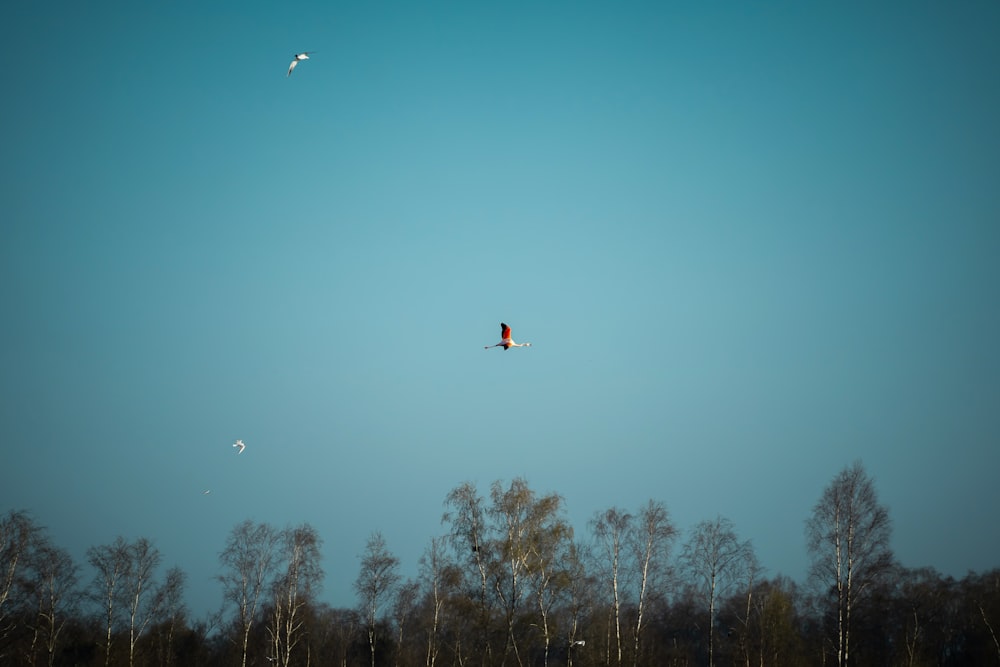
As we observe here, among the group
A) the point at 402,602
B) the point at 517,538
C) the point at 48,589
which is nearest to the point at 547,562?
the point at 517,538

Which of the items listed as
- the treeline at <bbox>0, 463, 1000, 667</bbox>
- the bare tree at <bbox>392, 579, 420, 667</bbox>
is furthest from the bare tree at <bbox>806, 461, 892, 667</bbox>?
the bare tree at <bbox>392, 579, 420, 667</bbox>

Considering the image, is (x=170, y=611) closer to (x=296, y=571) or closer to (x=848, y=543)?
(x=296, y=571)

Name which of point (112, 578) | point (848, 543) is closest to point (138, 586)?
point (112, 578)

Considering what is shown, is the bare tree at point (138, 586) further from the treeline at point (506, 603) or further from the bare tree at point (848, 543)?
the bare tree at point (848, 543)

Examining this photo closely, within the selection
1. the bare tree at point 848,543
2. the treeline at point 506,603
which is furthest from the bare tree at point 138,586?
the bare tree at point 848,543

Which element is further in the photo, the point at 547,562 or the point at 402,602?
the point at 402,602

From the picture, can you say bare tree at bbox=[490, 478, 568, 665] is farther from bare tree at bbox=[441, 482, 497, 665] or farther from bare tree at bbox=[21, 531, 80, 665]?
bare tree at bbox=[21, 531, 80, 665]

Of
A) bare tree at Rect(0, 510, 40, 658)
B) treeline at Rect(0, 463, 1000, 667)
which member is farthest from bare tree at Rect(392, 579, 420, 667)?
bare tree at Rect(0, 510, 40, 658)

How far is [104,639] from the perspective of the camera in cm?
5594

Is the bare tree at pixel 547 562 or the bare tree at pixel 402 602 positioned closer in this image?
the bare tree at pixel 547 562

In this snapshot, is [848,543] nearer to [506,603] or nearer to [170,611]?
[506,603]

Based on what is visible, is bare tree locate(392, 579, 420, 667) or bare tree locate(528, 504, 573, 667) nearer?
bare tree locate(528, 504, 573, 667)

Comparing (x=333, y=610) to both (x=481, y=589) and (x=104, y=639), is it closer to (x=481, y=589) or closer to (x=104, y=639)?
(x=104, y=639)

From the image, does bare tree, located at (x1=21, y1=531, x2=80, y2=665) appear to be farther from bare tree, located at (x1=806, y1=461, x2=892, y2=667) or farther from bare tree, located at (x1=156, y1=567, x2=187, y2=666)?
bare tree, located at (x1=806, y1=461, x2=892, y2=667)
